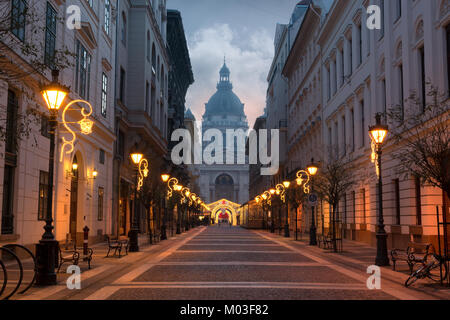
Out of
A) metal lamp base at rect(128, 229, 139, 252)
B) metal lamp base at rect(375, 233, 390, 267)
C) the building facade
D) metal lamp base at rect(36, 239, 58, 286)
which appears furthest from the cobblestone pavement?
metal lamp base at rect(128, 229, 139, 252)

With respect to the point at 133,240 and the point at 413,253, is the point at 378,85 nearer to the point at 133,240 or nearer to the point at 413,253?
the point at 133,240

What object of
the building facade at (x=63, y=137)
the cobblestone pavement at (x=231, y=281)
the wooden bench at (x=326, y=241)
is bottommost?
the cobblestone pavement at (x=231, y=281)

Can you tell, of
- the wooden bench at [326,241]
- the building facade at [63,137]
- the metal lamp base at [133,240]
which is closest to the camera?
the building facade at [63,137]

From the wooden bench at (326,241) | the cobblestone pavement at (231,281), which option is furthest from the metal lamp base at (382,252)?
the wooden bench at (326,241)

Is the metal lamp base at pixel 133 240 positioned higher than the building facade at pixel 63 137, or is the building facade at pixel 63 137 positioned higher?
the building facade at pixel 63 137

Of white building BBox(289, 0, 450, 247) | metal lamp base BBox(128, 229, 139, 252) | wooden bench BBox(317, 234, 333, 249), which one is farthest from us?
wooden bench BBox(317, 234, 333, 249)

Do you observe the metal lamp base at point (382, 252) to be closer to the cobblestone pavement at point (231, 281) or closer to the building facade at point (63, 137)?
the cobblestone pavement at point (231, 281)

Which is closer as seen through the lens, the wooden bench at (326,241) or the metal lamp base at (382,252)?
the metal lamp base at (382,252)

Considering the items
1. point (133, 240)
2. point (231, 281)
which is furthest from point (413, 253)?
point (133, 240)

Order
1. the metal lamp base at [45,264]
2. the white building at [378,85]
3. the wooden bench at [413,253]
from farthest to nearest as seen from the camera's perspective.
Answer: the white building at [378,85] < the wooden bench at [413,253] < the metal lamp base at [45,264]

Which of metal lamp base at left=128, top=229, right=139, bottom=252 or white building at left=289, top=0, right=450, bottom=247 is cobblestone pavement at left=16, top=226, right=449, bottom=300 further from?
white building at left=289, top=0, right=450, bottom=247

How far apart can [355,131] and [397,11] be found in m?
9.49

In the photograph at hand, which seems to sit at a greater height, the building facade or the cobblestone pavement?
the building facade

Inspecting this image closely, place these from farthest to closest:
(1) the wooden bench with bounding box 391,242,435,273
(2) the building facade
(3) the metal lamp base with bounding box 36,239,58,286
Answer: (2) the building facade, (1) the wooden bench with bounding box 391,242,435,273, (3) the metal lamp base with bounding box 36,239,58,286
